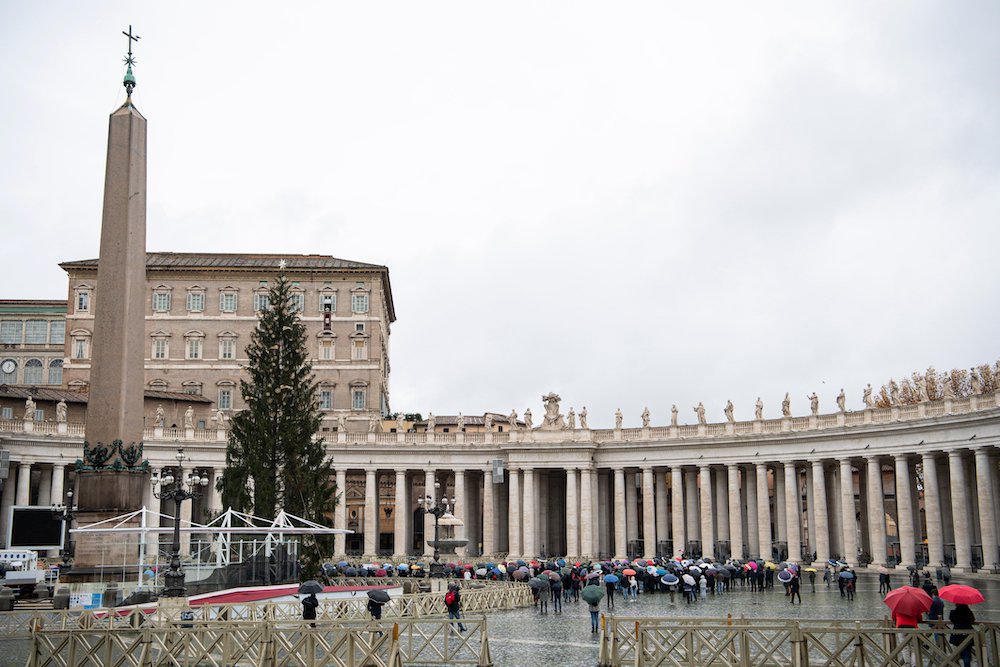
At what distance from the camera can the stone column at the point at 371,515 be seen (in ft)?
228

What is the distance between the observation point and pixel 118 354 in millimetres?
30656

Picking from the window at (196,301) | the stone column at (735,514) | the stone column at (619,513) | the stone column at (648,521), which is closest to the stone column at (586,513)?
the stone column at (619,513)

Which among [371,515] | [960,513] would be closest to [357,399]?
[371,515]

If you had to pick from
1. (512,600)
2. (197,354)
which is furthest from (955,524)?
(197,354)

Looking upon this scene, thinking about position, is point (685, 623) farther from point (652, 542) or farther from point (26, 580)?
point (652, 542)

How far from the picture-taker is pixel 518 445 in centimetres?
7050

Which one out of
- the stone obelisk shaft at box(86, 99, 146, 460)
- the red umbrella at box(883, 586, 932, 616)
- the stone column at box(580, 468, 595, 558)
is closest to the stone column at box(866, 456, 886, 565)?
the stone column at box(580, 468, 595, 558)

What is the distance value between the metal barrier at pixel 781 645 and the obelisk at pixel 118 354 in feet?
54.5

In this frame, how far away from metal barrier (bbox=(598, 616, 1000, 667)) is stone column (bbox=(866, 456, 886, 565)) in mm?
37762

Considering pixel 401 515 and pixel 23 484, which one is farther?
pixel 401 515

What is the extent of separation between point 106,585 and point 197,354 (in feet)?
178

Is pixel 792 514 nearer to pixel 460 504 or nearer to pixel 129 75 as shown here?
pixel 460 504

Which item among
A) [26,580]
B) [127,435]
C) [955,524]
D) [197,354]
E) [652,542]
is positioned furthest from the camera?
[197,354]

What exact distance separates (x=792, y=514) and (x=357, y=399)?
118 feet
